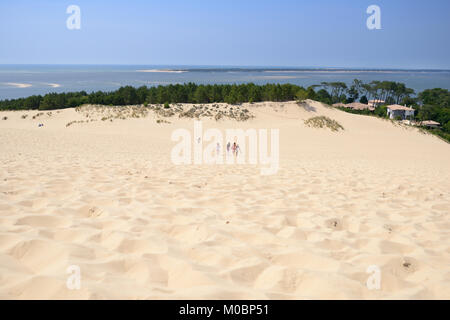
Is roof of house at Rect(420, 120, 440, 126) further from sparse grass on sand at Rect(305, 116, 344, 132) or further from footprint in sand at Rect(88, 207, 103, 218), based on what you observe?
footprint in sand at Rect(88, 207, 103, 218)

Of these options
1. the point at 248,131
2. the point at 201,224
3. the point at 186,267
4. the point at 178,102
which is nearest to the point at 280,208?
the point at 201,224

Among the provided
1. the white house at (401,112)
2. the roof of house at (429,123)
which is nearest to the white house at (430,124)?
→ the roof of house at (429,123)

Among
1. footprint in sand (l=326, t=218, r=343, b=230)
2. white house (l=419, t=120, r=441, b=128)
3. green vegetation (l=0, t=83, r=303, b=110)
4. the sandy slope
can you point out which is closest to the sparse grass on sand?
green vegetation (l=0, t=83, r=303, b=110)

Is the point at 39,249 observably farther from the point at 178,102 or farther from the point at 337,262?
the point at 178,102

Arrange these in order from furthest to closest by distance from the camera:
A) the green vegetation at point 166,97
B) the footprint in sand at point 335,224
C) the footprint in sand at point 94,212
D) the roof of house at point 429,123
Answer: the roof of house at point 429,123
the green vegetation at point 166,97
the footprint in sand at point 335,224
the footprint in sand at point 94,212

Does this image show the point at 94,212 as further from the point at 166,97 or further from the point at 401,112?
the point at 401,112

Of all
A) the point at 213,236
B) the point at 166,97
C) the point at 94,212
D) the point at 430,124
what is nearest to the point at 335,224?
the point at 213,236

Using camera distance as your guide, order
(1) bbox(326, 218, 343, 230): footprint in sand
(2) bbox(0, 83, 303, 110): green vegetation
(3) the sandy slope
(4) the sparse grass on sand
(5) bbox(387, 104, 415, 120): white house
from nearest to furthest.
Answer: (3) the sandy slope → (1) bbox(326, 218, 343, 230): footprint in sand → (4) the sparse grass on sand → (2) bbox(0, 83, 303, 110): green vegetation → (5) bbox(387, 104, 415, 120): white house

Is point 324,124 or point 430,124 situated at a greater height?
point 324,124

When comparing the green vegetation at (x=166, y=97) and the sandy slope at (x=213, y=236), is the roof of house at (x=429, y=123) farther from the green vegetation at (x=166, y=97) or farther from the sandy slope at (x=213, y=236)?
the sandy slope at (x=213, y=236)

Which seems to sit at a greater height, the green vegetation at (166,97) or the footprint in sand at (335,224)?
the green vegetation at (166,97)

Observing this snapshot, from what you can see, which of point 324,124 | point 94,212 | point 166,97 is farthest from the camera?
point 166,97

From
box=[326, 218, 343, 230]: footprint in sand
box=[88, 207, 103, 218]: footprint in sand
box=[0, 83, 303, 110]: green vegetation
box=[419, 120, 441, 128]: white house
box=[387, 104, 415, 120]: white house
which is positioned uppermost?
box=[0, 83, 303, 110]: green vegetation
